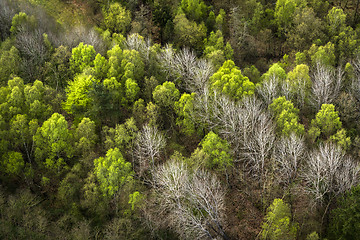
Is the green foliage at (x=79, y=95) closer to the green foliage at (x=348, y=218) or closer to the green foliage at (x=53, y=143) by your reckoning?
the green foliage at (x=53, y=143)

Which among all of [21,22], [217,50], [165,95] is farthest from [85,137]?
[21,22]

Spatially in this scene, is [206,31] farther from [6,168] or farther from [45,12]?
[6,168]

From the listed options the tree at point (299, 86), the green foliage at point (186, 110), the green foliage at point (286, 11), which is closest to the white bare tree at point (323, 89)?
the tree at point (299, 86)

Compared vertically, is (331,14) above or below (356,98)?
above

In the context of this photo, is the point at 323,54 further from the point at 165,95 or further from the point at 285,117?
the point at 165,95

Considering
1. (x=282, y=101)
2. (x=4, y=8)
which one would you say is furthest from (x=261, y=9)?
(x=4, y=8)

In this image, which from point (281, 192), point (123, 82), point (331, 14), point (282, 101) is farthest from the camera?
point (331, 14)

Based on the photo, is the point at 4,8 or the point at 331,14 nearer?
the point at 4,8
